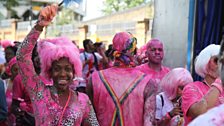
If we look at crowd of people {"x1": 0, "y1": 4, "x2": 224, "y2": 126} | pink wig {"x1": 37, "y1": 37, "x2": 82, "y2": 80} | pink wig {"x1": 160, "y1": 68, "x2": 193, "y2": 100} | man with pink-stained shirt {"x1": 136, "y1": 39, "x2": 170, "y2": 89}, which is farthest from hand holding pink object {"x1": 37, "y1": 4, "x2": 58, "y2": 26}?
man with pink-stained shirt {"x1": 136, "y1": 39, "x2": 170, "y2": 89}

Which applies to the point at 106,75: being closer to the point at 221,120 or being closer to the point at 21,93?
the point at 21,93

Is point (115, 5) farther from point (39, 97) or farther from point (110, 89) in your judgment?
point (39, 97)

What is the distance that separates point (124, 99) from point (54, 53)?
1.14 meters

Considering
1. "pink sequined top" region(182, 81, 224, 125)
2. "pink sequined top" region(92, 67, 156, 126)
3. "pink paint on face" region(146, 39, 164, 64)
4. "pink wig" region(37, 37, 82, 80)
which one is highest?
"pink wig" region(37, 37, 82, 80)

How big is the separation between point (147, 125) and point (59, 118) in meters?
1.20

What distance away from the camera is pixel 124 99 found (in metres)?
4.88

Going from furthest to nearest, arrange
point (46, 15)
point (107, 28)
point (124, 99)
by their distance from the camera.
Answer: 1. point (107, 28)
2. point (124, 99)
3. point (46, 15)

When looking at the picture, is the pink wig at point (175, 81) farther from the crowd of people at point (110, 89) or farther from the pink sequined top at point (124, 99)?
the pink sequined top at point (124, 99)

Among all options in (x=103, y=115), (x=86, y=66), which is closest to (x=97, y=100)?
(x=103, y=115)

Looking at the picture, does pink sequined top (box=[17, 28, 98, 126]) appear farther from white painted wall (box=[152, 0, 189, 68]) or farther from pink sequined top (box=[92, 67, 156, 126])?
white painted wall (box=[152, 0, 189, 68])

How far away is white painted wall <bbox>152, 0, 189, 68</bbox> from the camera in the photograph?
763 cm

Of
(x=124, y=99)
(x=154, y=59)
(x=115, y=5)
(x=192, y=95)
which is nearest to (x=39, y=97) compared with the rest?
(x=192, y=95)

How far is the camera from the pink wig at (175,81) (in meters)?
5.02

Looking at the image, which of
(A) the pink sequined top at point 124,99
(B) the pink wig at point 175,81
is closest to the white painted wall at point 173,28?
(B) the pink wig at point 175,81
